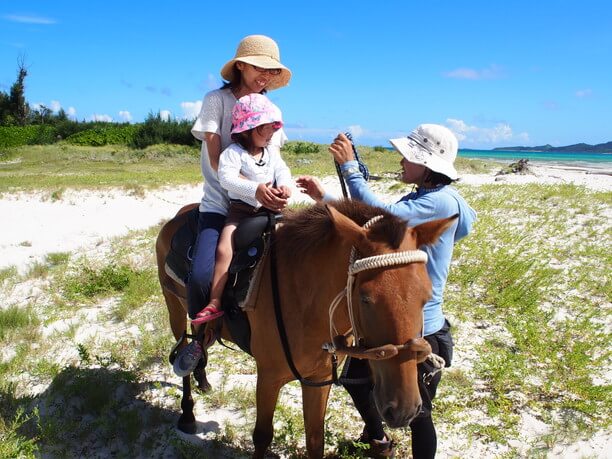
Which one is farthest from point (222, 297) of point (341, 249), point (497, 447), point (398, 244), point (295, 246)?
point (497, 447)

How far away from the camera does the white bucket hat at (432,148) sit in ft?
8.08

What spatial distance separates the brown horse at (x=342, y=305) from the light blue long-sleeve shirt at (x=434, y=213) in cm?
30

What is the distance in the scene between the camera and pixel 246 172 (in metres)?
2.88

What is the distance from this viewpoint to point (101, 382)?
160 inches

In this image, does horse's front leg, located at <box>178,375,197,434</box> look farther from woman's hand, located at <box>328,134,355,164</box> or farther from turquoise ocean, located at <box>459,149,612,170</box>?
turquoise ocean, located at <box>459,149,612,170</box>

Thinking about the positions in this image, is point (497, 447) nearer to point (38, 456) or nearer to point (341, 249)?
point (341, 249)

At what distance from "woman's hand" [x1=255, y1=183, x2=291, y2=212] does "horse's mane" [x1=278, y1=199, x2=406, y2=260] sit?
10cm

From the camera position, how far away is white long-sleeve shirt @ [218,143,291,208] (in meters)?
2.72

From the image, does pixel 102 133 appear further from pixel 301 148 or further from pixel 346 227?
pixel 346 227

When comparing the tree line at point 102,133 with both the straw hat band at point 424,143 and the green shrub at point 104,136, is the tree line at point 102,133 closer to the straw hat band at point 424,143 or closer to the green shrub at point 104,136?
the green shrub at point 104,136

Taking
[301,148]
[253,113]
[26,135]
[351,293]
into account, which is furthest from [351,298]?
[26,135]

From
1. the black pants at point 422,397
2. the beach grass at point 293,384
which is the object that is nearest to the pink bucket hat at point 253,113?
the black pants at point 422,397

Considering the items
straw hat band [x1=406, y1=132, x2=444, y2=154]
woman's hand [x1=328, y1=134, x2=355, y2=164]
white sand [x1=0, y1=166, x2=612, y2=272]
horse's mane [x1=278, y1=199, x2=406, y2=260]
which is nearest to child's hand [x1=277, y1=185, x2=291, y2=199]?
horse's mane [x1=278, y1=199, x2=406, y2=260]

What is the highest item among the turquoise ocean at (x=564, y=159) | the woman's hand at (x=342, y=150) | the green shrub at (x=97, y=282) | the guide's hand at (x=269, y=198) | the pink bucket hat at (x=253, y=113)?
the turquoise ocean at (x=564, y=159)
